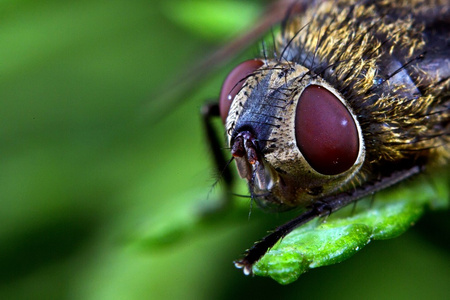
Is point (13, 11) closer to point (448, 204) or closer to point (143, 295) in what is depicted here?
point (143, 295)

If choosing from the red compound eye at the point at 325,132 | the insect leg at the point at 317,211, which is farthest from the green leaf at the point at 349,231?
the red compound eye at the point at 325,132

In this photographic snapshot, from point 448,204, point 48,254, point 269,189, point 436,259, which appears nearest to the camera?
point 269,189

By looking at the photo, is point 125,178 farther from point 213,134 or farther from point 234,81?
point 234,81

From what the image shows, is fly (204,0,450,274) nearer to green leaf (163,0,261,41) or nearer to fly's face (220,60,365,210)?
fly's face (220,60,365,210)

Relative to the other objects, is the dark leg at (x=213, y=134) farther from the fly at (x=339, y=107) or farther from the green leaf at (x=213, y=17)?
the green leaf at (x=213, y=17)

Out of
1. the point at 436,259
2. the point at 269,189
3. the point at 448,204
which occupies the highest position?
the point at 269,189

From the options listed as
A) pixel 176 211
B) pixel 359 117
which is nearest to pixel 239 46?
pixel 176 211

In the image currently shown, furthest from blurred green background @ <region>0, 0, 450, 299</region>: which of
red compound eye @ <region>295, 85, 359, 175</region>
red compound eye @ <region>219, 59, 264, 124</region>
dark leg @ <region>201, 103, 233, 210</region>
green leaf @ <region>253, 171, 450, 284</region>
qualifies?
red compound eye @ <region>295, 85, 359, 175</region>

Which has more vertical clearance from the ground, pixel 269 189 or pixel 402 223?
pixel 269 189
